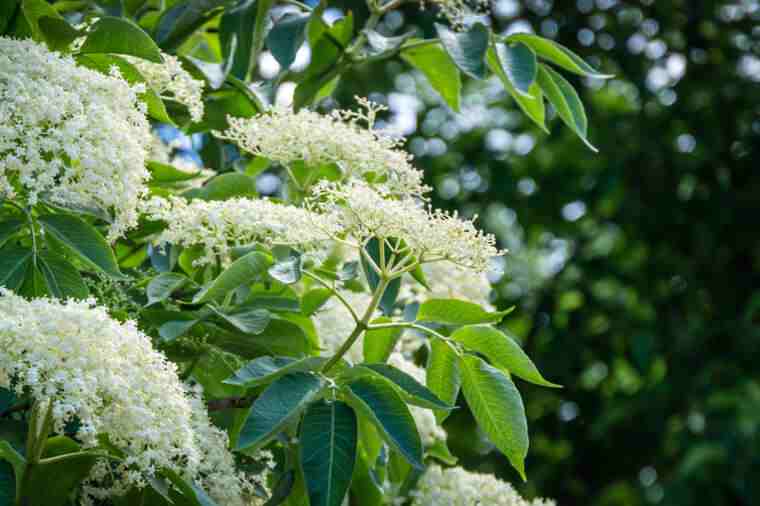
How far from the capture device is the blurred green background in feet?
18.2

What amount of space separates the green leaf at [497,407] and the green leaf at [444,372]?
3 centimetres

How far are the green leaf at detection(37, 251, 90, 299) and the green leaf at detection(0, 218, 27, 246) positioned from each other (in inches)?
1.9

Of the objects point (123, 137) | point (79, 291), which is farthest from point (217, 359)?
point (123, 137)

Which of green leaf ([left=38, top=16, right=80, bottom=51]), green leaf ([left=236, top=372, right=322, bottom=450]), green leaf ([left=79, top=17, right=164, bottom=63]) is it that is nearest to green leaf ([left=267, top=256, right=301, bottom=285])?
green leaf ([left=236, top=372, right=322, bottom=450])

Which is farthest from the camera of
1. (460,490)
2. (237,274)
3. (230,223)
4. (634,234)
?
(634,234)

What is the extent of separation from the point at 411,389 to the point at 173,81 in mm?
698

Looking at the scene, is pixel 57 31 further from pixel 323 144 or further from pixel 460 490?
pixel 460 490

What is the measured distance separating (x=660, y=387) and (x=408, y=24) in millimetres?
2051

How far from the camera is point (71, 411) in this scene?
1358 millimetres

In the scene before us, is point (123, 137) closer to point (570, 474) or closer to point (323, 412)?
point (323, 412)

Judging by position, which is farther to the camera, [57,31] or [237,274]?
[57,31]

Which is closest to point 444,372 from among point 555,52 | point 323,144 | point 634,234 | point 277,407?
point 277,407

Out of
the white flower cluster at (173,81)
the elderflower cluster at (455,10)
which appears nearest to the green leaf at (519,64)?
the elderflower cluster at (455,10)

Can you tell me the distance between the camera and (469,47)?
7.04ft
